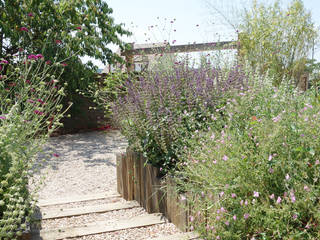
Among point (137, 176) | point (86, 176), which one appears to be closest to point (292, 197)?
point (137, 176)

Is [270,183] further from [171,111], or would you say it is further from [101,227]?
[101,227]

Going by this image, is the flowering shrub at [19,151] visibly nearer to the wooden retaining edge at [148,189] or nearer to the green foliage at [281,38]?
the wooden retaining edge at [148,189]

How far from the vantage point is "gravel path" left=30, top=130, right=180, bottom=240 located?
254 centimetres

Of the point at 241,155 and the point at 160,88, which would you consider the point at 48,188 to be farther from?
the point at 241,155

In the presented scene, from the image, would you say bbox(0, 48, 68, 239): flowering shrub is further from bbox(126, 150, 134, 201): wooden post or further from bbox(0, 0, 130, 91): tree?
bbox(0, 0, 130, 91): tree

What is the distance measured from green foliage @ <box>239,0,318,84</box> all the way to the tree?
12.5ft

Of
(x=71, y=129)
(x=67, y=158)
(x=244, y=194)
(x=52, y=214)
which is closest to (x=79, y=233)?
(x=52, y=214)

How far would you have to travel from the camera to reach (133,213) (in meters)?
3.04

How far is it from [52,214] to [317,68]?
8.62 m

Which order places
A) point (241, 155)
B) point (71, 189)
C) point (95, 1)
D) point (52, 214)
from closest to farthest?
point (241, 155)
point (52, 214)
point (71, 189)
point (95, 1)

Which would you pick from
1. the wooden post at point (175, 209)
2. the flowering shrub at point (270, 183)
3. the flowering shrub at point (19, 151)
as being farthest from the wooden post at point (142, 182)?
the flowering shrub at point (270, 183)

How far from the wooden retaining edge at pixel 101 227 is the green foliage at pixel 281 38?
766 centimetres

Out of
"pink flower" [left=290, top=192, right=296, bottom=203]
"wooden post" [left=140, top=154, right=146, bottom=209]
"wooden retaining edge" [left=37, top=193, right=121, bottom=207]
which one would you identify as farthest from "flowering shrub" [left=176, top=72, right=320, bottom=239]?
"wooden retaining edge" [left=37, top=193, right=121, bottom=207]

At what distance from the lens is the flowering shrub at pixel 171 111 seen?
2686 millimetres
